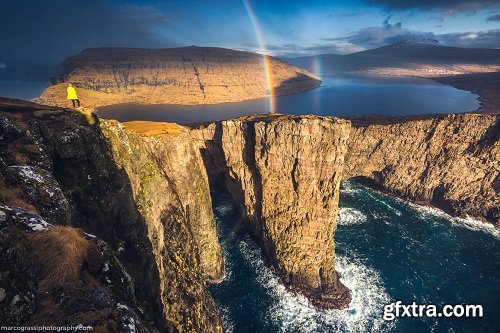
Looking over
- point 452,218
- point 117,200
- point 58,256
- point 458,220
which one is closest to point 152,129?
point 117,200

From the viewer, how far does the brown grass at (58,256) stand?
10241 millimetres

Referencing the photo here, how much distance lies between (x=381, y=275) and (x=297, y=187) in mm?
25619

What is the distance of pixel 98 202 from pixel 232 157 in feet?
128

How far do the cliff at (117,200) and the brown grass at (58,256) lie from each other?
8.5 inches

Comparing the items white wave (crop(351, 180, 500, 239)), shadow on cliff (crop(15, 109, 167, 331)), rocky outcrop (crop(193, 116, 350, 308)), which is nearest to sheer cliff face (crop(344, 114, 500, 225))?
white wave (crop(351, 180, 500, 239))

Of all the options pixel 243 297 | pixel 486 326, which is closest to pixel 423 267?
pixel 486 326

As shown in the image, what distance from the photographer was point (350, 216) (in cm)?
8075

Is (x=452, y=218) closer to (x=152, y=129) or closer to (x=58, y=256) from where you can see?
(x=152, y=129)

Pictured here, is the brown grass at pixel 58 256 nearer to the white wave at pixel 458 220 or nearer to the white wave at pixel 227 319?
the white wave at pixel 227 319

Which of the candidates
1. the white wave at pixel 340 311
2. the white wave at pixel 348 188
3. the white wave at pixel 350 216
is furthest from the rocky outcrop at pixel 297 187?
the white wave at pixel 348 188

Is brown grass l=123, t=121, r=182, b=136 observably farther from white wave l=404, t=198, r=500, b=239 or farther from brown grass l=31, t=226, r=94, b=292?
white wave l=404, t=198, r=500, b=239

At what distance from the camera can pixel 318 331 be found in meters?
48.3

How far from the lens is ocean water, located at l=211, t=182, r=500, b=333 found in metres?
49.9

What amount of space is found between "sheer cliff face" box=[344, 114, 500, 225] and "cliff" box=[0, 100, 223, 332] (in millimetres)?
63377
